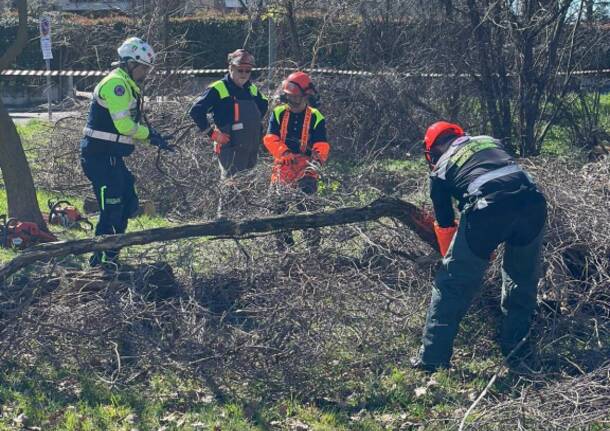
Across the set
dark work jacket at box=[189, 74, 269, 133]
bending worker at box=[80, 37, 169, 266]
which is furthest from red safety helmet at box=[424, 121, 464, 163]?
dark work jacket at box=[189, 74, 269, 133]

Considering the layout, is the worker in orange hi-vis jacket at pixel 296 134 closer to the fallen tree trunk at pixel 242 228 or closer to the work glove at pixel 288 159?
the work glove at pixel 288 159

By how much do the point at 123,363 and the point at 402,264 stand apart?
2.02m

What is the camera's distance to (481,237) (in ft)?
17.4

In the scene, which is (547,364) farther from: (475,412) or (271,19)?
(271,19)

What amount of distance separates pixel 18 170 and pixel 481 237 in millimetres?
5031

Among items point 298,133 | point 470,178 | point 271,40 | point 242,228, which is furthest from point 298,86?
→ point 271,40

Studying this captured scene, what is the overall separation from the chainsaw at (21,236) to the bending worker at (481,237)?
4177 millimetres

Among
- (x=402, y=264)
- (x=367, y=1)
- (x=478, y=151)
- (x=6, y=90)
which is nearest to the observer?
(x=478, y=151)

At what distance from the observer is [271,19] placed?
12.9m

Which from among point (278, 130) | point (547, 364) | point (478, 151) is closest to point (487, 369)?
point (547, 364)

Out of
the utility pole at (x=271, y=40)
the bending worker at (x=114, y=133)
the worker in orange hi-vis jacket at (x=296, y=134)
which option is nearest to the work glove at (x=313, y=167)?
the worker in orange hi-vis jacket at (x=296, y=134)

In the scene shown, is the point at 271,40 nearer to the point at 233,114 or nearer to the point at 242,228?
the point at 233,114

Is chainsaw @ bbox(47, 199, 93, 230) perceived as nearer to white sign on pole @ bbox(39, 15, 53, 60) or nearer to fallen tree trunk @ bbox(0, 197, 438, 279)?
fallen tree trunk @ bbox(0, 197, 438, 279)

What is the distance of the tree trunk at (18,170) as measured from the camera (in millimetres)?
8594
